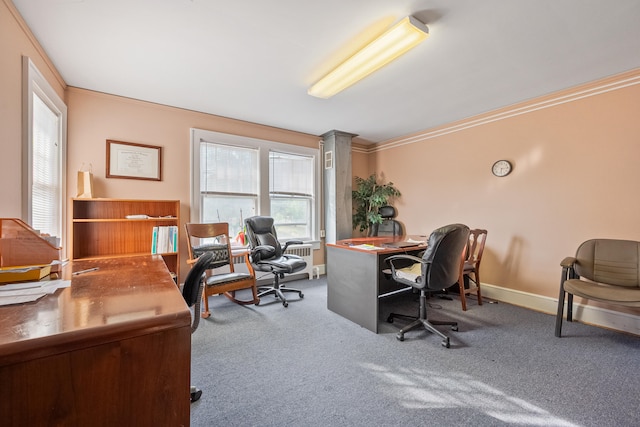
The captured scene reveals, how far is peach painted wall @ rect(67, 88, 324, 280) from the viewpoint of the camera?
9.60 ft

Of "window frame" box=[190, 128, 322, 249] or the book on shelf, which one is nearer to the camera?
the book on shelf

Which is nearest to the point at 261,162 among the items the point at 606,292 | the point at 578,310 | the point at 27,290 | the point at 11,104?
the point at 11,104

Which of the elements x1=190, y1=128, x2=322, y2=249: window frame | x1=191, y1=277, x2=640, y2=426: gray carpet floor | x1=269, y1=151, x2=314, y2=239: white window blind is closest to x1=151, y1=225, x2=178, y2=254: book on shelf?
x1=190, y1=128, x2=322, y2=249: window frame

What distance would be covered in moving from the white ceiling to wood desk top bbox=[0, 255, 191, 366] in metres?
1.82

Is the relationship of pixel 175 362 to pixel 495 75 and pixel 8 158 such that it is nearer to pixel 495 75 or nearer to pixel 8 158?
pixel 8 158

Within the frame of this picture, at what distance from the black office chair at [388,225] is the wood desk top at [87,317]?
3.90m

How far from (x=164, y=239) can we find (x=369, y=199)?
130 inches

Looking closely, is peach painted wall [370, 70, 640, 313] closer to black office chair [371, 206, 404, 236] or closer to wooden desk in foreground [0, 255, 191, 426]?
black office chair [371, 206, 404, 236]

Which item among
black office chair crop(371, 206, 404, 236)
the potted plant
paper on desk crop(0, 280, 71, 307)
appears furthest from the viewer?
the potted plant

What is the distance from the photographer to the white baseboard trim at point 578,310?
2525 mm

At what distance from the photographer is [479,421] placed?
1477mm

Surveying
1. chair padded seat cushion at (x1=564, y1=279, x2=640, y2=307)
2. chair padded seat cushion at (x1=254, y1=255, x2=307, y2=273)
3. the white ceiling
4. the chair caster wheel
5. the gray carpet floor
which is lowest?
the gray carpet floor

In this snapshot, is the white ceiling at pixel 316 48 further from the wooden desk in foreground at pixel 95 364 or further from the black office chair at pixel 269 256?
the wooden desk in foreground at pixel 95 364

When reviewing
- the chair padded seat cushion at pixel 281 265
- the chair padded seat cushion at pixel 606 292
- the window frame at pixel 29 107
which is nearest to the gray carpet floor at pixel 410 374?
the chair padded seat cushion at pixel 606 292
